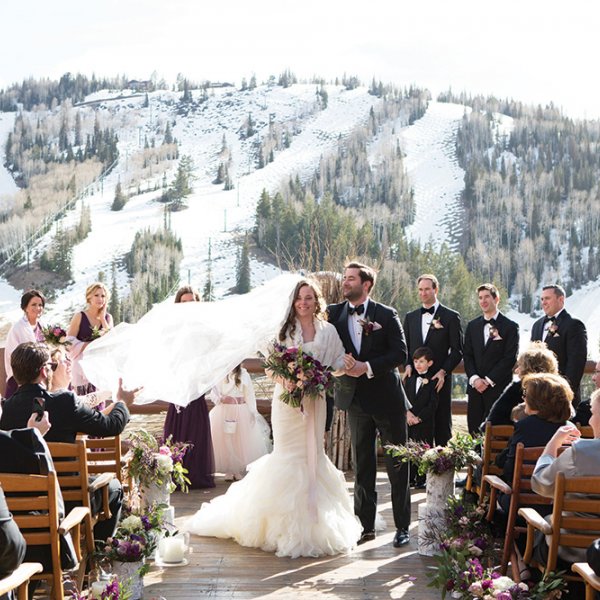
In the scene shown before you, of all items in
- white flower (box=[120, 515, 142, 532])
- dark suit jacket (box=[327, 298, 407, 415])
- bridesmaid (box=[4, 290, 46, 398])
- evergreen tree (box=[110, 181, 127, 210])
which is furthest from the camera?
evergreen tree (box=[110, 181, 127, 210])

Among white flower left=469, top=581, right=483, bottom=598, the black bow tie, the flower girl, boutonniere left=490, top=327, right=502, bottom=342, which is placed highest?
the black bow tie

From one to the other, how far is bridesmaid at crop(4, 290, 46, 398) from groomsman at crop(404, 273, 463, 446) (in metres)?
3.10

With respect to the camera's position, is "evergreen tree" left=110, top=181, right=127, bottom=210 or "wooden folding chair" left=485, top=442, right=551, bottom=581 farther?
"evergreen tree" left=110, top=181, right=127, bottom=210

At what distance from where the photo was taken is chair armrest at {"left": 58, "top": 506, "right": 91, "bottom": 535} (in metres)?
3.76

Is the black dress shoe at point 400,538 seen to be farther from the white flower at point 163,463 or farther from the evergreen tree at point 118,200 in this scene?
the evergreen tree at point 118,200

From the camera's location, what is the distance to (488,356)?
7727 millimetres

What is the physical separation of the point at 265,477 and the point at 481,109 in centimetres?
9138

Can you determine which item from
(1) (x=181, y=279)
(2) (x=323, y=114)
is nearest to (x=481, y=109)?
(2) (x=323, y=114)

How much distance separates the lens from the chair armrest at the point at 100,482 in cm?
450

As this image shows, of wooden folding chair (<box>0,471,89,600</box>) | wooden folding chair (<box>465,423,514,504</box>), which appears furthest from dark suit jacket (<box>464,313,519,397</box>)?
wooden folding chair (<box>0,471,89,600</box>)

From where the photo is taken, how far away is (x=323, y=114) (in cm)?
10144

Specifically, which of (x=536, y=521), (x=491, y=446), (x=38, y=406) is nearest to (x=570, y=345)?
(x=491, y=446)

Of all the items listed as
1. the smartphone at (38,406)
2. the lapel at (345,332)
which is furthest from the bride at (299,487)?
the smartphone at (38,406)

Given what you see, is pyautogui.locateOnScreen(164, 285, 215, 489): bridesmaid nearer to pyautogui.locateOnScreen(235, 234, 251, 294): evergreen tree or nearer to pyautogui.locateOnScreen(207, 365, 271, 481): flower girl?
pyautogui.locateOnScreen(207, 365, 271, 481): flower girl
